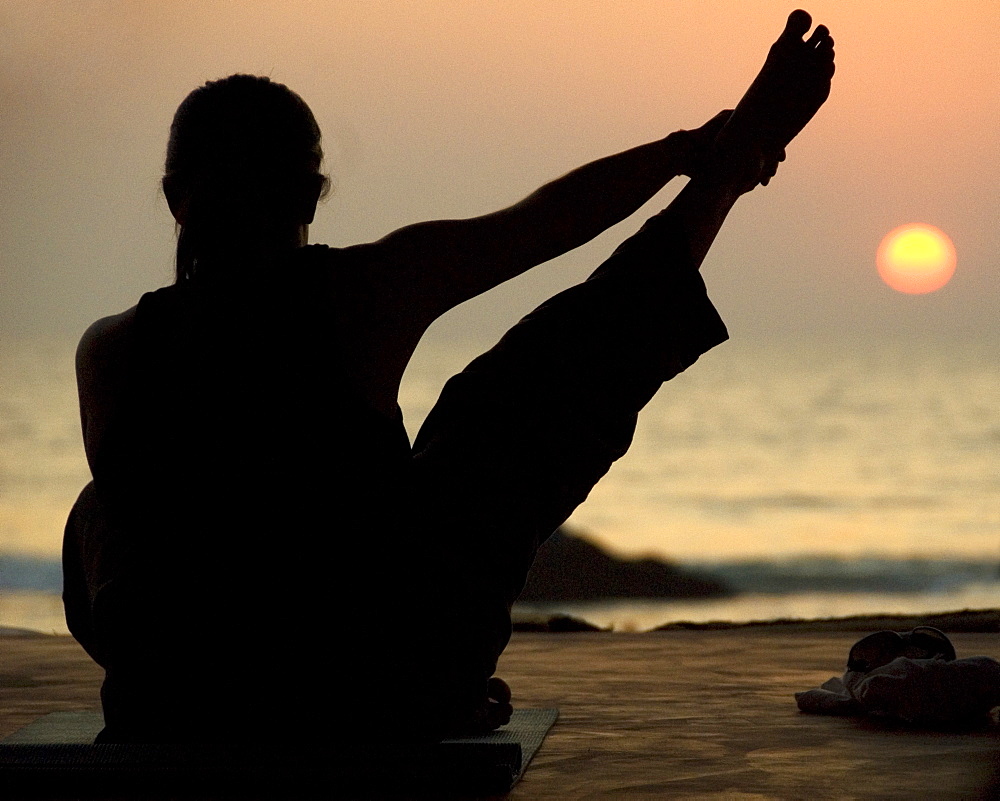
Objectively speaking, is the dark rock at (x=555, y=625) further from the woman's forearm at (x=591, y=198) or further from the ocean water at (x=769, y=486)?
the woman's forearm at (x=591, y=198)

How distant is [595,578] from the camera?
23.7ft

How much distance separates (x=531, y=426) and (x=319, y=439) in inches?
7.9

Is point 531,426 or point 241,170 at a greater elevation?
point 241,170

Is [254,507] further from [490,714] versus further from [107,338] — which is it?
[490,714]

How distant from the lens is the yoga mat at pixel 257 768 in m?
1.15

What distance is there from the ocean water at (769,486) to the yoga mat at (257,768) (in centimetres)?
204

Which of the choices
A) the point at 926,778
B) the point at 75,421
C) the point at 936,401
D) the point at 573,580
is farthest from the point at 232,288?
A: the point at 936,401

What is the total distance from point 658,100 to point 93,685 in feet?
30.3

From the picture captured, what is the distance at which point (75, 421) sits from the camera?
56.3ft

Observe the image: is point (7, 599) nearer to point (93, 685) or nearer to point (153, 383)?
point (93, 685)

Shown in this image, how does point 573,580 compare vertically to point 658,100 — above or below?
below

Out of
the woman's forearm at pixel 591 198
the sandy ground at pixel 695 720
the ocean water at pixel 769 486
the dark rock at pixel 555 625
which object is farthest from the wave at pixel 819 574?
the woman's forearm at pixel 591 198

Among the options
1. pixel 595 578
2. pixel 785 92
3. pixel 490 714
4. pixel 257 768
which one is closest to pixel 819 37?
pixel 785 92

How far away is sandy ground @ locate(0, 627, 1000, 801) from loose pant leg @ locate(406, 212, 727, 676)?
21 centimetres
